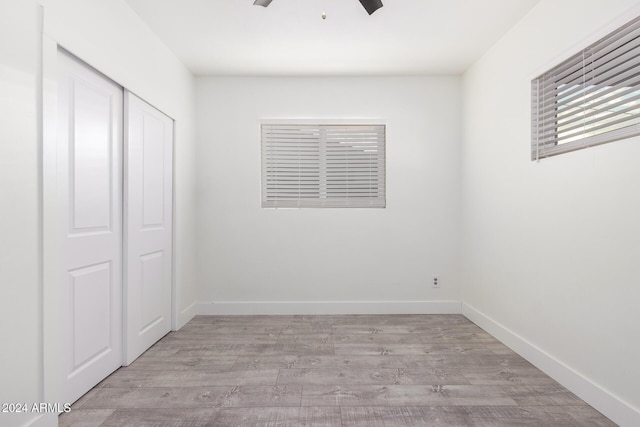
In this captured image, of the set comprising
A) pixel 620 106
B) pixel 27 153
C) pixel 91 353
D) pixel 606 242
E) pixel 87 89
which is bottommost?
pixel 91 353

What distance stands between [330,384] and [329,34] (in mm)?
2733

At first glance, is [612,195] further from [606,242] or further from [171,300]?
[171,300]

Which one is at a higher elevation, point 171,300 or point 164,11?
point 164,11

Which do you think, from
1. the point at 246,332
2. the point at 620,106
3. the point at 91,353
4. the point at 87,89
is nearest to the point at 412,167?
the point at 620,106

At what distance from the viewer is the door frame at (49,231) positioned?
5.93 feet

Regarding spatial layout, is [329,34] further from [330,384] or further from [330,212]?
[330,384]

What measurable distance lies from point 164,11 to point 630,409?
12.6ft

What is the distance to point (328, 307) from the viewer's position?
4074 mm

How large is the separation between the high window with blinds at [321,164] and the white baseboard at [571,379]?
1.78m

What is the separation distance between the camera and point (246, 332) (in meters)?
3.47

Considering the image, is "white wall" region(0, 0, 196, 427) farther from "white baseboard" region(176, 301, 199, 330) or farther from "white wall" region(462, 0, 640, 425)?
"white wall" region(462, 0, 640, 425)

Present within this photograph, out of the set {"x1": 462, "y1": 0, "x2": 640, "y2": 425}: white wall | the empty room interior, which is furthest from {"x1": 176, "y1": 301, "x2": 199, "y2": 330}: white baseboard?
{"x1": 462, "y1": 0, "x2": 640, "y2": 425}: white wall

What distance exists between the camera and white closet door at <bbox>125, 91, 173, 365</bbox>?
2.73 metres

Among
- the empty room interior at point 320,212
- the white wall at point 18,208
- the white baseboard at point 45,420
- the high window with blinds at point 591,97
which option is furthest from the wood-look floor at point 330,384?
the high window with blinds at point 591,97
